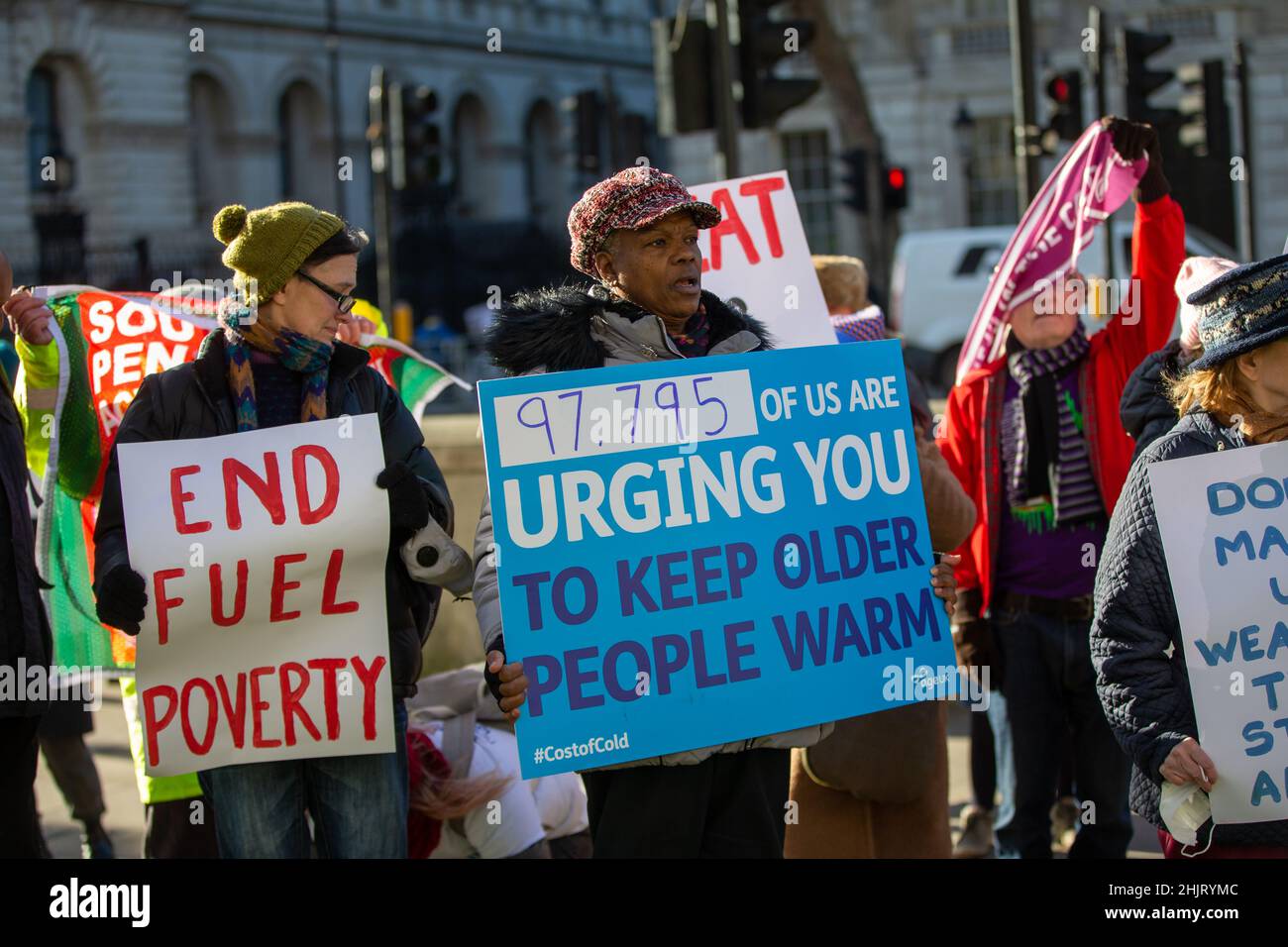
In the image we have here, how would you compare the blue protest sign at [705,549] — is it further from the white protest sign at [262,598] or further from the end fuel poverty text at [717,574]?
the white protest sign at [262,598]

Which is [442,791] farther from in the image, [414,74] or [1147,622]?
[414,74]

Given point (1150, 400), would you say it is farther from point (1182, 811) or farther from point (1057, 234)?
point (1182, 811)

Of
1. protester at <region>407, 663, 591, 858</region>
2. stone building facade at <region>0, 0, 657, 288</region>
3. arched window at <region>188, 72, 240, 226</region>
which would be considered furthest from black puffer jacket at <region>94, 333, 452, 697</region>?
arched window at <region>188, 72, 240, 226</region>

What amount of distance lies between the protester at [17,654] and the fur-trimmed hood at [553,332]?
1167 millimetres

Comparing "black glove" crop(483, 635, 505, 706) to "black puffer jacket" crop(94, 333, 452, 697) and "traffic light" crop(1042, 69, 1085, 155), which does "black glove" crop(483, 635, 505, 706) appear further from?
"traffic light" crop(1042, 69, 1085, 155)

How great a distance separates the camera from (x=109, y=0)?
35875mm

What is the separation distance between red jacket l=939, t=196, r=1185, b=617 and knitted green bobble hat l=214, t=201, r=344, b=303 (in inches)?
72.9

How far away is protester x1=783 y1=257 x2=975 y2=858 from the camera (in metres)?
Answer: 4.22

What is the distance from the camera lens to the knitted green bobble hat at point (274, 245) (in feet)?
12.1

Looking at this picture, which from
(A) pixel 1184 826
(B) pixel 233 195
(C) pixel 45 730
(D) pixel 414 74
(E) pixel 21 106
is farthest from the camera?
(D) pixel 414 74

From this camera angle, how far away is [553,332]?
346 cm

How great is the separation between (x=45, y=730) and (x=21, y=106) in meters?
31.3

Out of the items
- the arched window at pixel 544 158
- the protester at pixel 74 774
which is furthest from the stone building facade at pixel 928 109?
the protester at pixel 74 774
